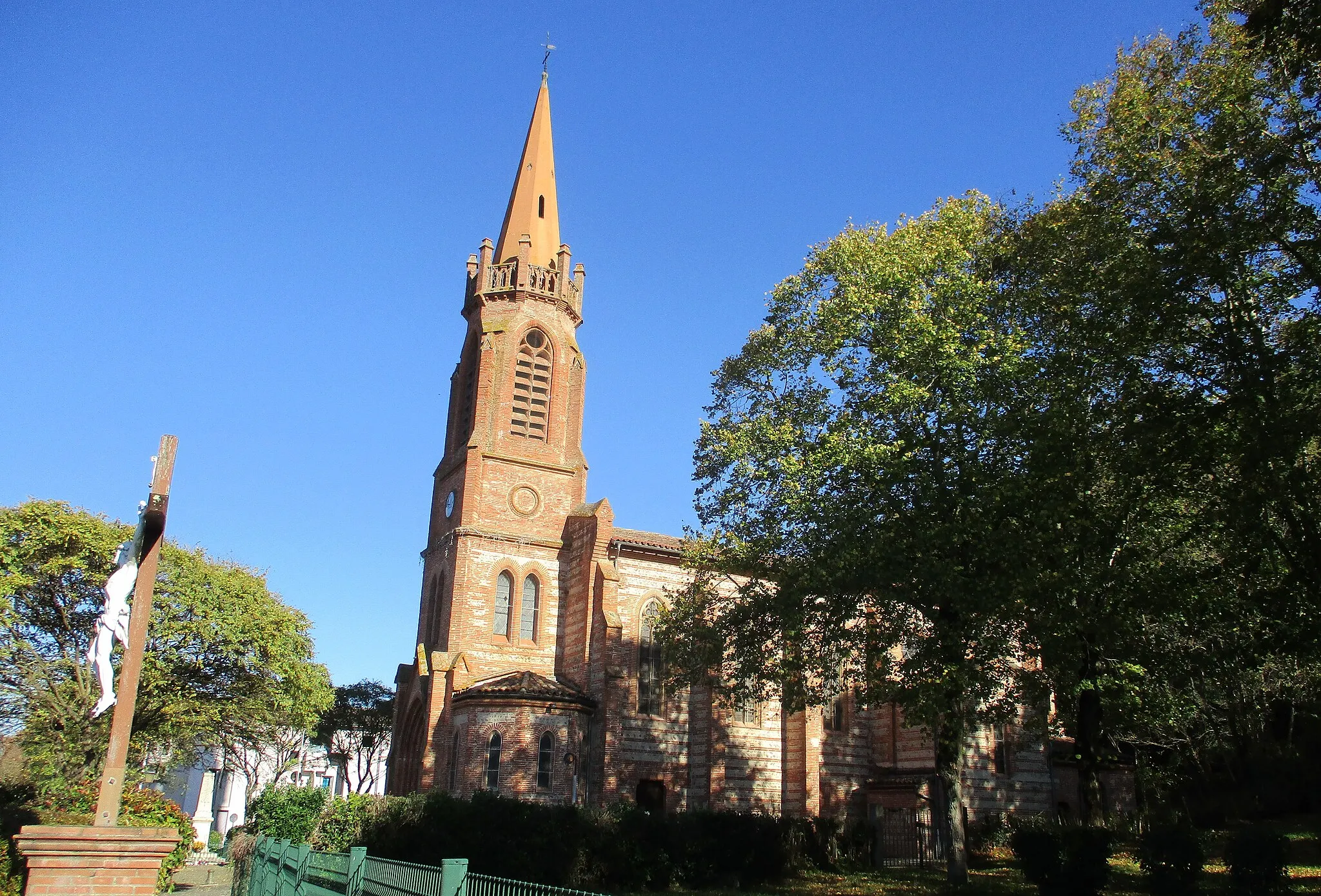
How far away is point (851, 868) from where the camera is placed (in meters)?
29.2

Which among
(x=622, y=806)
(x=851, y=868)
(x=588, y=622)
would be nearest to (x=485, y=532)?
(x=588, y=622)

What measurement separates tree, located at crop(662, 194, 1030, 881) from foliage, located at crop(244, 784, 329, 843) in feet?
49.5

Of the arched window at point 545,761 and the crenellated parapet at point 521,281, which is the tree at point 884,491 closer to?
the arched window at point 545,761

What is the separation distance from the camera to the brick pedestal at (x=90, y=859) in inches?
340

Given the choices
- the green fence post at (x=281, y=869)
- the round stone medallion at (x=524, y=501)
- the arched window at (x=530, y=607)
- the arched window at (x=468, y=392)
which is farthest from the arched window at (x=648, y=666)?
the green fence post at (x=281, y=869)

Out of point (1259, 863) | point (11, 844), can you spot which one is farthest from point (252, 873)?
point (1259, 863)

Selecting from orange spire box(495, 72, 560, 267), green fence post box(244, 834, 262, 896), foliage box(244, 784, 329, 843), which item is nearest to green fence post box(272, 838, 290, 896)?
green fence post box(244, 834, 262, 896)

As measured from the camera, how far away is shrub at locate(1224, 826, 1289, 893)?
54.6 feet

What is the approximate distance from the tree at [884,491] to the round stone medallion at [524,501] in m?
11.2

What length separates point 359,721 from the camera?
59.4 meters

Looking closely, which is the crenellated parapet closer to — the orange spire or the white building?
the orange spire

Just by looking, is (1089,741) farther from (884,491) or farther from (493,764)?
(493,764)

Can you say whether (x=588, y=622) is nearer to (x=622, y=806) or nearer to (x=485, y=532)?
(x=485, y=532)

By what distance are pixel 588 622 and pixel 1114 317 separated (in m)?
20.5
